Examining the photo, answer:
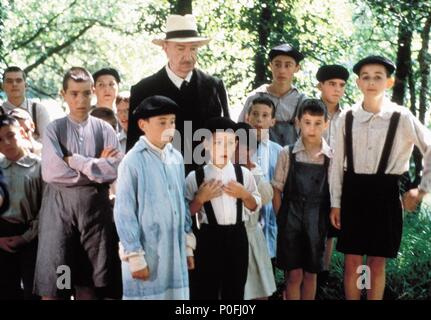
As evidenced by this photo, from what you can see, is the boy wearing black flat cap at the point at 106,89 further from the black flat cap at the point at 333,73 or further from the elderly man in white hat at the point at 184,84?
the black flat cap at the point at 333,73

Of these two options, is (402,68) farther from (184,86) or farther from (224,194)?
(224,194)

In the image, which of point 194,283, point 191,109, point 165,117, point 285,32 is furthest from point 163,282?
point 285,32

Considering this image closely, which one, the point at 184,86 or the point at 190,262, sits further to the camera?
the point at 184,86

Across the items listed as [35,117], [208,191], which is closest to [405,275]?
[208,191]

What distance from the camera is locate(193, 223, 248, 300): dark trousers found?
4.20 m

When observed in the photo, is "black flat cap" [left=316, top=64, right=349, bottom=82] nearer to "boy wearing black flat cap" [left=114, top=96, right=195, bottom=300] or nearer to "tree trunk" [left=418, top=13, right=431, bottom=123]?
"boy wearing black flat cap" [left=114, top=96, right=195, bottom=300]

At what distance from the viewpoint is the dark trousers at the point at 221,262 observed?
4203 millimetres

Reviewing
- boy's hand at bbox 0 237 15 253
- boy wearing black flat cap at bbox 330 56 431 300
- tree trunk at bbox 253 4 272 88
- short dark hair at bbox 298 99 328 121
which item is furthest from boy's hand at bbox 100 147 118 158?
tree trunk at bbox 253 4 272 88

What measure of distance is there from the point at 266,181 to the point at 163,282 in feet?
3.82

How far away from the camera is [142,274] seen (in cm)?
376

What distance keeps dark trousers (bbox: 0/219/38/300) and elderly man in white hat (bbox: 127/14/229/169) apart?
1.05m

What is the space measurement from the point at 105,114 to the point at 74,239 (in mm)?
1421

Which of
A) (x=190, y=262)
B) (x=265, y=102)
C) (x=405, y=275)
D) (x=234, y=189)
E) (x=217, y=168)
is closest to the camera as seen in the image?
(x=190, y=262)

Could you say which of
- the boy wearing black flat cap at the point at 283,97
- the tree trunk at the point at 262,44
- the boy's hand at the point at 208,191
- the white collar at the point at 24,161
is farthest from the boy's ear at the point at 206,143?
the tree trunk at the point at 262,44
